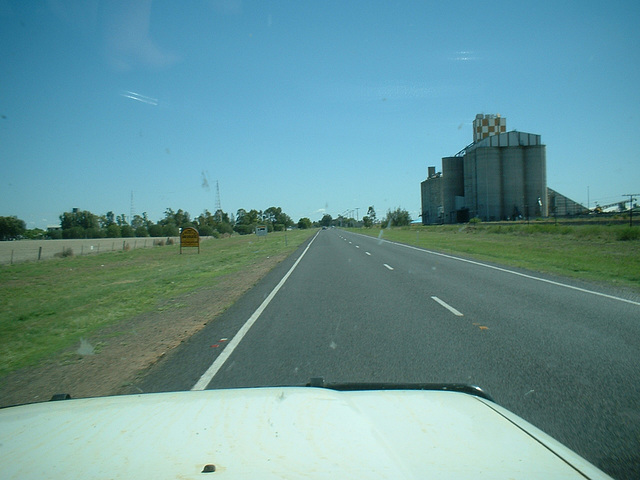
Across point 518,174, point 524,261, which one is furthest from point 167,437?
point 518,174

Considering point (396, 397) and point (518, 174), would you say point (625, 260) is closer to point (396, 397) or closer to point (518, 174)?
point (396, 397)

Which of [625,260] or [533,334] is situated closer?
[533,334]

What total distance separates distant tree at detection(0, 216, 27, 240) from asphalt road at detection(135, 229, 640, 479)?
61695 mm

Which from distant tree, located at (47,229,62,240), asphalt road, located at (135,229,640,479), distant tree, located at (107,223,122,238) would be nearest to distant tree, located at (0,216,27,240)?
distant tree, located at (47,229,62,240)

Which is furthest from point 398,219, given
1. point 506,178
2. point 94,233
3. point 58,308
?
point 58,308

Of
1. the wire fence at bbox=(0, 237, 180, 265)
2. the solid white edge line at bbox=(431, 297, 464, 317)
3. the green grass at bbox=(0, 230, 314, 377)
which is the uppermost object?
the wire fence at bbox=(0, 237, 180, 265)

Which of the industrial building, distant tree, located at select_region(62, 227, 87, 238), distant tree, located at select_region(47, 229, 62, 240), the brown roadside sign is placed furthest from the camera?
distant tree, located at select_region(62, 227, 87, 238)

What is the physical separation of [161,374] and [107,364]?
1276 millimetres

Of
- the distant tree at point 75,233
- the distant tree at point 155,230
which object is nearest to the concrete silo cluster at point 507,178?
the distant tree at point 155,230

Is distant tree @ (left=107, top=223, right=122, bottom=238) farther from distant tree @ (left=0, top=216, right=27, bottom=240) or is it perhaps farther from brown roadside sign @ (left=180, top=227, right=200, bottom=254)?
brown roadside sign @ (left=180, top=227, right=200, bottom=254)

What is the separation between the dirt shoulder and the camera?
17.1 ft

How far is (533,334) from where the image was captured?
6910mm

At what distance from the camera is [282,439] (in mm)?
2400

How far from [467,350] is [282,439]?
4.37m
